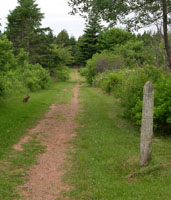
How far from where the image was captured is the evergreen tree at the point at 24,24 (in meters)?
40.6

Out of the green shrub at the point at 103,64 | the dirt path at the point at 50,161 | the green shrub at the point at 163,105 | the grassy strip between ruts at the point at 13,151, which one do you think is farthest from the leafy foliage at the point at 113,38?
the green shrub at the point at 163,105

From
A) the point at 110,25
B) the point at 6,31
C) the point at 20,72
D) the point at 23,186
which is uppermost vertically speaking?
the point at 6,31

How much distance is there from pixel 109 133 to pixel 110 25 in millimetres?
6016

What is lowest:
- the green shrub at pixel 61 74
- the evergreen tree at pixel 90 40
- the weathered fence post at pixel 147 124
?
the weathered fence post at pixel 147 124

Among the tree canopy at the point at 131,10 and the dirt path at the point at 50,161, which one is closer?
the dirt path at the point at 50,161

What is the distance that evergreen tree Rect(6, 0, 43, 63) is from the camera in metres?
40.6

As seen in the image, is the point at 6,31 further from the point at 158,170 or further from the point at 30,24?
the point at 158,170

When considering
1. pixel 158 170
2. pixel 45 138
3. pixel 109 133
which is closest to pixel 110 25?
pixel 109 133

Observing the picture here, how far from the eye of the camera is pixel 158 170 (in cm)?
652

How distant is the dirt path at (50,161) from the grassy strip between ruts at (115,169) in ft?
1.08

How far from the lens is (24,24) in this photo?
42.0 m

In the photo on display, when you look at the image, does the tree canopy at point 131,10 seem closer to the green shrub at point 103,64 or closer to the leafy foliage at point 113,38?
the green shrub at point 103,64

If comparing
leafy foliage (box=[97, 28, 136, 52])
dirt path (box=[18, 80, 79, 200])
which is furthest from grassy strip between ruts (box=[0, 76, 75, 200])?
leafy foliage (box=[97, 28, 136, 52])

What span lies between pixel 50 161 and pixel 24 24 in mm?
37450
